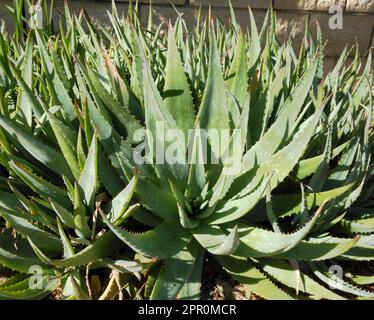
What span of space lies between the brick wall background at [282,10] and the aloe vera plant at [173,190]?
1.40m

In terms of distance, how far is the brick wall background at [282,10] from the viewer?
2605mm

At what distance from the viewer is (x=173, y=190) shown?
1071mm

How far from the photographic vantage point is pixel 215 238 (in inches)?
43.3

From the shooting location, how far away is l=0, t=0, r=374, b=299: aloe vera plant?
1.06m

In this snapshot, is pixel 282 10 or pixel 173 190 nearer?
pixel 173 190

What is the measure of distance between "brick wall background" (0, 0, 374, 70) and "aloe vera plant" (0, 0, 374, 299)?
1405mm

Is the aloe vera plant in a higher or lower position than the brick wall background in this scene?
lower

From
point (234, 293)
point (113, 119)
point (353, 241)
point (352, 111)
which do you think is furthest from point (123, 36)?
point (353, 241)

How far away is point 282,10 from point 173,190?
1867 millimetres

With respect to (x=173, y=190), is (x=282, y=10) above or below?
above

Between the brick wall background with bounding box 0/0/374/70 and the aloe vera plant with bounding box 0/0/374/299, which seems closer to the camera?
the aloe vera plant with bounding box 0/0/374/299

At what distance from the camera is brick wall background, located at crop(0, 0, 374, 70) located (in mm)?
2605

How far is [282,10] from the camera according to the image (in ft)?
8.61

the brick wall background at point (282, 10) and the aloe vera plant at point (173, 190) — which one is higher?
the brick wall background at point (282, 10)
